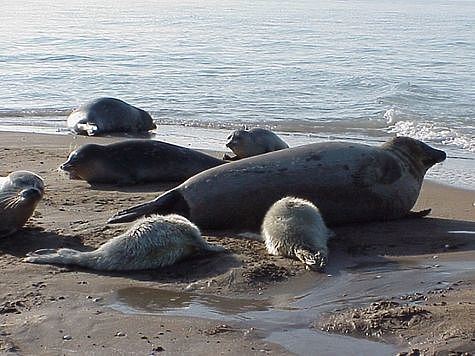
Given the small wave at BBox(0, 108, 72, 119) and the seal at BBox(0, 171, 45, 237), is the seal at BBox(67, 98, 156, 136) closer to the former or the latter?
the small wave at BBox(0, 108, 72, 119)

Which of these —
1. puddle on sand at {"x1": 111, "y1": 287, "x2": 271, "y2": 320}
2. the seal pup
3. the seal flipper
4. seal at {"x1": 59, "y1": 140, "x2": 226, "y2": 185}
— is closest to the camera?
puddle on sand at {"x1": 111, "y1": 287, "x2": 271, "y2": 320}

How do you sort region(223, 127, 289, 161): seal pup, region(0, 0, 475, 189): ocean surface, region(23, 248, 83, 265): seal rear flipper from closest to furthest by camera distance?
region(23, 248, 83, 265): seal rear flipper → region(223, 127, 289, 161): seal pup → region(0, 0, 475, 189): ocean surface

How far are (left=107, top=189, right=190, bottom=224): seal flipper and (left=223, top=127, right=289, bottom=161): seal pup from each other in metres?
3.14

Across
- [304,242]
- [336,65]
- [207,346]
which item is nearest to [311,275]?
[304,242]

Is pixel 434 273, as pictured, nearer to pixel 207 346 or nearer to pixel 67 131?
pixel 207 346

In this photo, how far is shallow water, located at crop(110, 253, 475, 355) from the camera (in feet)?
11.0

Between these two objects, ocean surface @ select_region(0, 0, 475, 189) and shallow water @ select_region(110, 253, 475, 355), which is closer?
shallow water @ select_region(110, 253, 475, 355)

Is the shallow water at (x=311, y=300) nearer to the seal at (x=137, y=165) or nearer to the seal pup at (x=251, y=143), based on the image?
the seal at (x=137, y=165)

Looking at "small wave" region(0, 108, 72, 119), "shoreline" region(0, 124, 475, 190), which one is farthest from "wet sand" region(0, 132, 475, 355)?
"small wave" region(0, 108, 72, 119)

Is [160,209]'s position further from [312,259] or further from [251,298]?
[251,298]

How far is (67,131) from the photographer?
38.2 feet

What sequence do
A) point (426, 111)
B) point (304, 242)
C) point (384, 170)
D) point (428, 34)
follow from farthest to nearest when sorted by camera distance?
point (428, 34) < point (426, 111) < point (384, 170) < point (304, 242)

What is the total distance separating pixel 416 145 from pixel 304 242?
187 centimetres

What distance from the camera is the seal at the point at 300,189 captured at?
5.64 m
